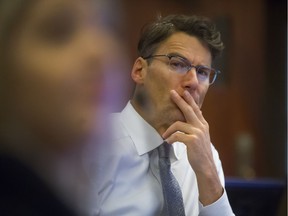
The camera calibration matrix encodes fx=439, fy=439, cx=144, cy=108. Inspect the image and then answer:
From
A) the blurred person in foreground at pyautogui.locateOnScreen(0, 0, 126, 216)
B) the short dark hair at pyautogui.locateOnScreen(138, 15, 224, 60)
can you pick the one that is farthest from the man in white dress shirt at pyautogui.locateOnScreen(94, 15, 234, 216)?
the blurred person in foreground at pyautogui.locateOnScreen(0, 0, 126, 216)

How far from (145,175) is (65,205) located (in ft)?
0.85

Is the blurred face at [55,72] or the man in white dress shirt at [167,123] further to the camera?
the man in white dress shirt at [167,123]

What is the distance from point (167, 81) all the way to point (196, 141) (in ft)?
0.27

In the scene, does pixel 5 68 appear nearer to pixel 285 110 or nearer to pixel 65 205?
pixel 65 205

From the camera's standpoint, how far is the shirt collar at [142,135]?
21.9 inches

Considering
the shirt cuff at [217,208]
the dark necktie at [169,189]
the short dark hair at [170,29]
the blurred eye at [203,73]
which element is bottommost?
the shirt cuff at [217,208]

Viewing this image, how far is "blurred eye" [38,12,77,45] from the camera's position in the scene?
31cm

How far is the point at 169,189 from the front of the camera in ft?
1.77

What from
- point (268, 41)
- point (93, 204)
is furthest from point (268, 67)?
point (93, 204)

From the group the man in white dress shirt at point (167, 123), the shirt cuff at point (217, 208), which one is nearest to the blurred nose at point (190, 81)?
the man in white dress shirt at point (167, 123)

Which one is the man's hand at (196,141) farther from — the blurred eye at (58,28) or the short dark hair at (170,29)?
the blurred eye at (58,28)

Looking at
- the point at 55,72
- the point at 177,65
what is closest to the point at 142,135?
the point at 177,65

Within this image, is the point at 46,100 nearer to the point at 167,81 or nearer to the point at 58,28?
the point at 58,28

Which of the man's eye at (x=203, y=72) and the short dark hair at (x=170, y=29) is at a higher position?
the short dark hair at (x=170, y=29)
